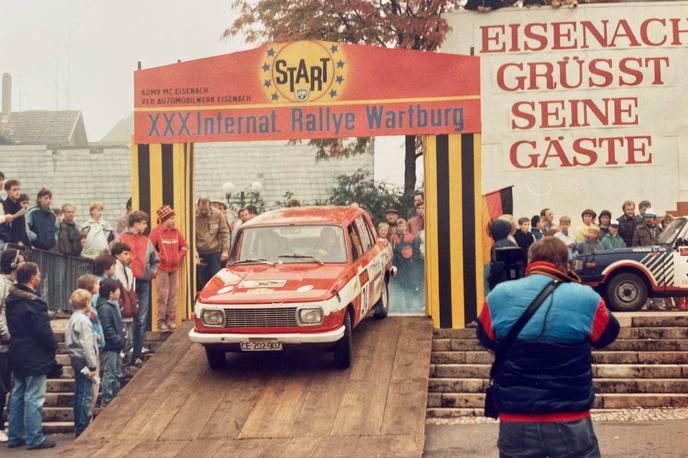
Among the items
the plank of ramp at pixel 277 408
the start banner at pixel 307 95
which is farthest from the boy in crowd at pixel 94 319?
the start banner at pixel 307 95

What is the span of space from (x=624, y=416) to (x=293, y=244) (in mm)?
4546

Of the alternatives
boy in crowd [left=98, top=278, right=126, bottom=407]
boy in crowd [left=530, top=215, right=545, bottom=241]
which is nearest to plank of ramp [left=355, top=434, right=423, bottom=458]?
boy in crowd [left=98, top=278, right=126, bottom=407]

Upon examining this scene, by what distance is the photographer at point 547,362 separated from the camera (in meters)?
5.79

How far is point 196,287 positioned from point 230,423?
593 cm

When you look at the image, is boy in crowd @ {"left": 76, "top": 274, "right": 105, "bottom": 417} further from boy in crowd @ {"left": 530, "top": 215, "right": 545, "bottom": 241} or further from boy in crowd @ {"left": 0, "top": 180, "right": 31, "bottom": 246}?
boy in crowd @ {"left": 530, "top": 215, "right": 545, "bottom": 241}

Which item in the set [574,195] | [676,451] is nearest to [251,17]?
[574,195]

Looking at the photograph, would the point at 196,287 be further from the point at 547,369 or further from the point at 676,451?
the point at 547,369

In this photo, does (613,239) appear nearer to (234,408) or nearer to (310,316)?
(310,316)

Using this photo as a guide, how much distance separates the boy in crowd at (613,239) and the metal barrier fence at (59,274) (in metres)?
8.55

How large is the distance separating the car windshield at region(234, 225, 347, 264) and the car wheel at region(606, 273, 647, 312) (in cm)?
556

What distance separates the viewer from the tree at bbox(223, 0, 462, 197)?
76.0 feet

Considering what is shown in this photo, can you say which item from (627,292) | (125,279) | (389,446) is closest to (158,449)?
(389,446)

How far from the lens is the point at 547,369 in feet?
19.1

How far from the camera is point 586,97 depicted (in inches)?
885
